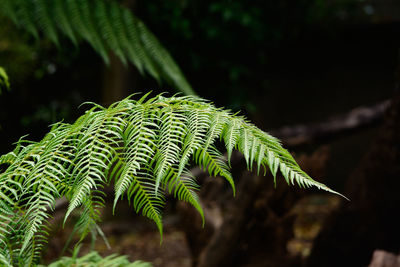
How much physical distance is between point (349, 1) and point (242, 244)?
304 centimetres

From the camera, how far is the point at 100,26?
6.68 ft

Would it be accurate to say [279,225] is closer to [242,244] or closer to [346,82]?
[242,244]

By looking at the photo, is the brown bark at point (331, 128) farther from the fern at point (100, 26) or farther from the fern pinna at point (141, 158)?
the fern pinna at point (141, 158)

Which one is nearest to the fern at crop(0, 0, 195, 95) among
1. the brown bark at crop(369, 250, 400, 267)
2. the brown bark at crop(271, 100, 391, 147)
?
the brown bark at crop(271, 100, 391, 147)

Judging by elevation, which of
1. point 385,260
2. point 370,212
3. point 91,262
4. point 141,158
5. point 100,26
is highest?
point 100,26

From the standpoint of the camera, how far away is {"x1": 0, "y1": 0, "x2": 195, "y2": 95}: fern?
1896 mm

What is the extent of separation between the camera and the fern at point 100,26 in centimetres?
190

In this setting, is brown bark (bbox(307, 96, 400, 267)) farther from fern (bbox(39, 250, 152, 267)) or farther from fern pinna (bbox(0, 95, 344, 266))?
fern pinna (bbox(0, 95, 344, 266))

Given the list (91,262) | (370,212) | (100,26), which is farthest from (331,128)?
(91,262)

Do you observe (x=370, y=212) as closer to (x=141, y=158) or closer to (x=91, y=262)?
(x=91, y=262)

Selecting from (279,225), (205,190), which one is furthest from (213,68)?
(279,225)

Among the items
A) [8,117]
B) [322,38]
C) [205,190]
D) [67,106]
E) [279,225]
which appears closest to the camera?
[279,225]

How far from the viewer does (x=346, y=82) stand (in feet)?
14.5

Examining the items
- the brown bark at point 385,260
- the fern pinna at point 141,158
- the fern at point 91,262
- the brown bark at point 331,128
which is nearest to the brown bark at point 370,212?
the brown bark at point 385,260
